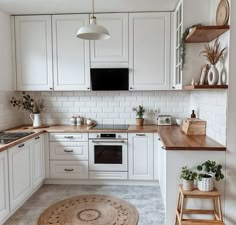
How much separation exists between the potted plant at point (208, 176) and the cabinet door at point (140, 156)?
135 cm

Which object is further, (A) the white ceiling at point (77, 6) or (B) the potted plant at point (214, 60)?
(A) the white ceiling at point (77, 6)

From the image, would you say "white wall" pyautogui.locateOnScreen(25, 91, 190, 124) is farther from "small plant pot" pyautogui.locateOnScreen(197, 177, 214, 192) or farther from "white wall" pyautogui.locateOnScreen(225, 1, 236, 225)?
"small plant pot" pyautogui.locateOnScreen(197, 177, 214, 192)

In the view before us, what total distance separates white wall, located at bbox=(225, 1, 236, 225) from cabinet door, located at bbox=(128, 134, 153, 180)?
137 cm

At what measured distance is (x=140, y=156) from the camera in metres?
3.73

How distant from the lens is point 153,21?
12.6 ft

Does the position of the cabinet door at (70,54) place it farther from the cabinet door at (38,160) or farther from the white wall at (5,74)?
the cabinet door at (38,160)

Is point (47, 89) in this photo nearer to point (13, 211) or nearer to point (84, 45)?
point (84, 45)

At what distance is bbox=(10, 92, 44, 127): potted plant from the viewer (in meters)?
4.08

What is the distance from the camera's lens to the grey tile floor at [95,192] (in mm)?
2824

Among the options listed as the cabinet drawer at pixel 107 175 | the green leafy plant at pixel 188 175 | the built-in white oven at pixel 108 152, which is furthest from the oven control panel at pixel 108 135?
the green leafy plant at pixel 188 175

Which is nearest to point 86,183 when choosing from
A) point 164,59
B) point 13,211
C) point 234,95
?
point 13,211

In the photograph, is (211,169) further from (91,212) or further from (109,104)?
(109,104)

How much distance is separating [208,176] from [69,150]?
2.12 m

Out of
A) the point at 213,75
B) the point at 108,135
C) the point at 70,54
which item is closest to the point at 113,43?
the point at 70,54
